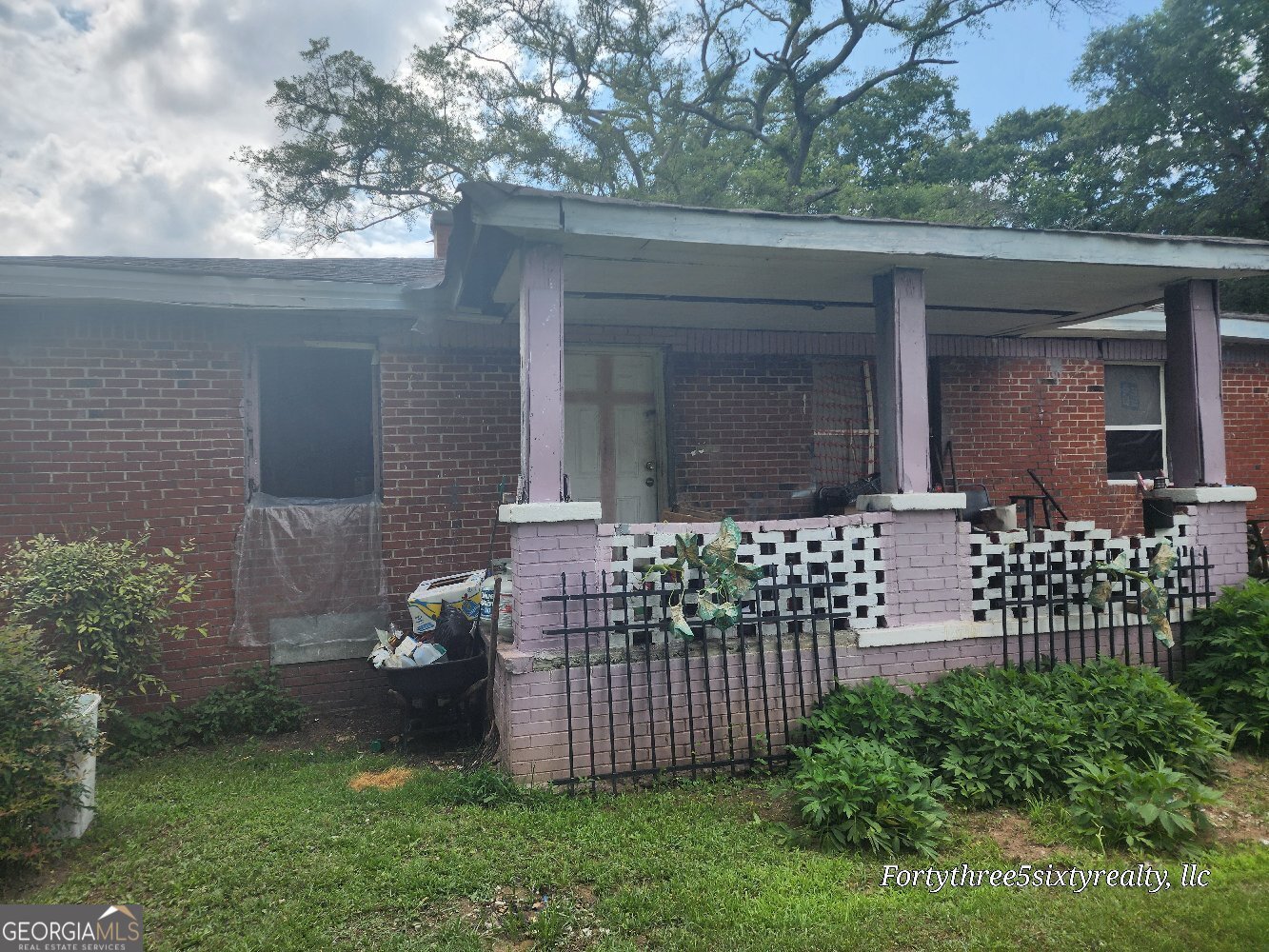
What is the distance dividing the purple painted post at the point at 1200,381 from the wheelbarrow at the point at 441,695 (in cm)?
531

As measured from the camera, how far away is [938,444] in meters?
7.96

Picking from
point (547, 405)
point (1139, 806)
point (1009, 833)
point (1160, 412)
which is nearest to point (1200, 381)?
point (1160, 412)

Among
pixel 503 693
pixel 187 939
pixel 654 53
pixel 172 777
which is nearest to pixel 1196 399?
pixel 503 693

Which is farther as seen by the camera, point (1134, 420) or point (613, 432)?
point (1134, 420)

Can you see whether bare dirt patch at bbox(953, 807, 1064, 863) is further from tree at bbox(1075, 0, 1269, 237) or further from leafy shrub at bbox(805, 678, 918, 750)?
tree at bbox(1075, 0, 1269, 237)

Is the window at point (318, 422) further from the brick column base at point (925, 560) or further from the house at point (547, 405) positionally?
the brick column base at point (925, 560)

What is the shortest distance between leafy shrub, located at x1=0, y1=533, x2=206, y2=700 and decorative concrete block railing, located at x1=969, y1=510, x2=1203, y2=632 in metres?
5.46

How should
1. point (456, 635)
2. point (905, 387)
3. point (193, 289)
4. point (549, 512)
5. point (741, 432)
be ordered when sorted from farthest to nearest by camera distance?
point (741, 432), point (193, 289), point (456, 635), point (905, 387), point (549, 512)

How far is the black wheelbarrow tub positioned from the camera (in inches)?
193

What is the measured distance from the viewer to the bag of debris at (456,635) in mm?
5195

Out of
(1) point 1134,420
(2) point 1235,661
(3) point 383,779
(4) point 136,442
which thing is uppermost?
(1) point 1134,420

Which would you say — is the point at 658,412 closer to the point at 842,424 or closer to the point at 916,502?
the point at 842,424

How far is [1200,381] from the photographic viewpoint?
5684 mm

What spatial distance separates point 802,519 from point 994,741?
A: 71.7 inches
